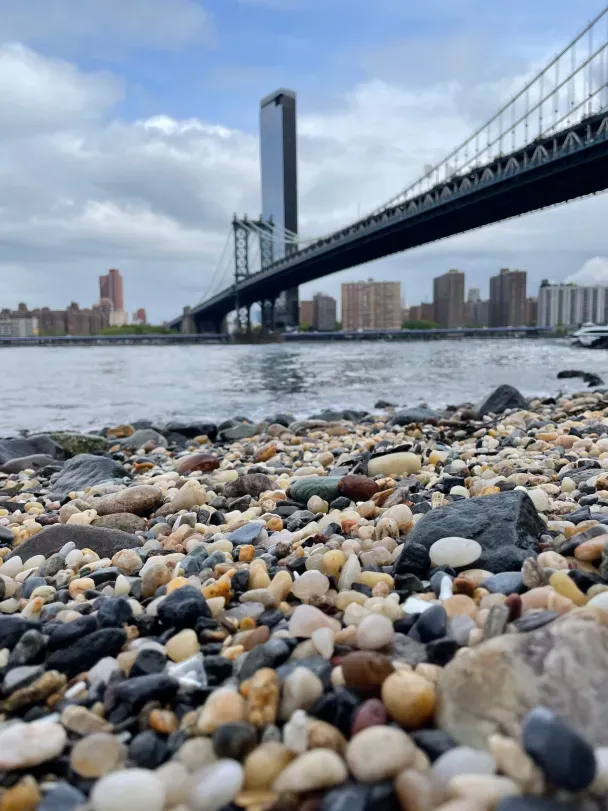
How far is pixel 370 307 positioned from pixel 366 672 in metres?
56.5

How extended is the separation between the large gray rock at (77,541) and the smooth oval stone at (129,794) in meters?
0.98

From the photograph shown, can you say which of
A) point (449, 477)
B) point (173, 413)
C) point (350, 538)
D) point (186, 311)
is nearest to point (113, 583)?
point (350, 538)

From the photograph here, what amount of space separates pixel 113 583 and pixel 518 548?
0.84 meters

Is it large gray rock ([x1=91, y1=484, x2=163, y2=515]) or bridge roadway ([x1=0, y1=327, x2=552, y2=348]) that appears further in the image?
bridge roadway ([x1=0, y1=327, x2=552, y2=348])

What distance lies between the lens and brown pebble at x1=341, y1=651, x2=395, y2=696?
→ 86 cm

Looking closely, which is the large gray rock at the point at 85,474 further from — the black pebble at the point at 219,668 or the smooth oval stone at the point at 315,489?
the black pebble at the point at 219,668

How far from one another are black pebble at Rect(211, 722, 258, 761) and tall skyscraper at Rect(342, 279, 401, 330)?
5435cm

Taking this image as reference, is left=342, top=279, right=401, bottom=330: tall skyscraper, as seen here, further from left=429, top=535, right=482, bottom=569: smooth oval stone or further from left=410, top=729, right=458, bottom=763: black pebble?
left=410, top=729, right=458, bottom=763: black pebble

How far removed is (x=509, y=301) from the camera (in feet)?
169

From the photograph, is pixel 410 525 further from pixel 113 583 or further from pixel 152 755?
pixel 152 755

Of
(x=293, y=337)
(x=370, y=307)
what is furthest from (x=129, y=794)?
(x=370, y=307)

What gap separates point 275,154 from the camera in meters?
86.2

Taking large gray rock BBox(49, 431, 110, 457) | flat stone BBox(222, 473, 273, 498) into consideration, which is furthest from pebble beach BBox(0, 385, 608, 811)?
large gray rock BBox(49, 431, 110, 457)

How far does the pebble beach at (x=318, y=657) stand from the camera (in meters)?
0.71
